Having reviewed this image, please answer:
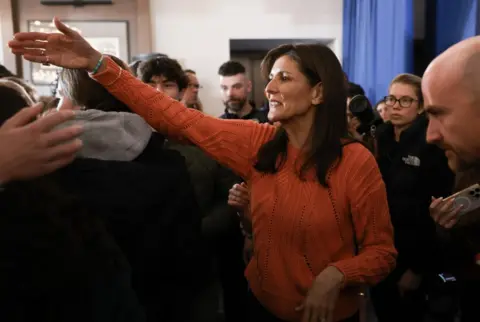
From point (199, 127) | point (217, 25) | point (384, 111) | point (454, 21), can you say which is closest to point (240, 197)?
point (199, 127)

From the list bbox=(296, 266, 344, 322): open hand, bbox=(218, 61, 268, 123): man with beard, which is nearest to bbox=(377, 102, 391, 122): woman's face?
bbox=(218, 61, 268, 123): man with beard

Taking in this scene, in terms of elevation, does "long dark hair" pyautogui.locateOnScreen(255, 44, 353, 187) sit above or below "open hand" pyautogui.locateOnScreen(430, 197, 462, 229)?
above

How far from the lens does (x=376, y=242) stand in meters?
1.08

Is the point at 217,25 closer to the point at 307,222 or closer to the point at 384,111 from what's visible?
the point at 384,111

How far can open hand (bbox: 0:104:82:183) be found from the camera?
2.04 feet

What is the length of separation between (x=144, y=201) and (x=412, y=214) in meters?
1.07

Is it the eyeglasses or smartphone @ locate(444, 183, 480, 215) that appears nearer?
smartphone @ locate(444, 183, 480, 215)

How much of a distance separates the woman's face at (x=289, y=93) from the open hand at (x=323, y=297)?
406 millimetres

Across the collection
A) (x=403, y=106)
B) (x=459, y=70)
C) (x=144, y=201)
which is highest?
(x=459, y=70)

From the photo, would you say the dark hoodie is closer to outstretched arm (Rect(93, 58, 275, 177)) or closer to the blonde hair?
outstretched arm (Rect(93, 58, 275, 177))

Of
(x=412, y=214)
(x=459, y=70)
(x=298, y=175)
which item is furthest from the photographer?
(x=412, y=214)

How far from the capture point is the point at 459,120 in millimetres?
757

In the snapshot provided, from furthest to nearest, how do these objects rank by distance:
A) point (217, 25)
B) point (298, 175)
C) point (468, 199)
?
point (217, 25) < point (298, 175) < point (468, 199)

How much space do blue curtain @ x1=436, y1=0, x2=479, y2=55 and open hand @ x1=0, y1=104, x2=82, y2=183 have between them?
5.62 feet
